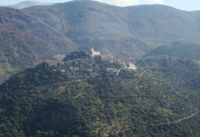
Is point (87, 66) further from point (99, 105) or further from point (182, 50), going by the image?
point (182, 50)

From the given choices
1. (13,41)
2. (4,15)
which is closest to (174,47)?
(13,41)

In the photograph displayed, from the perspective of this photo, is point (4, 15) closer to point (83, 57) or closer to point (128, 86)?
point (83, 57)

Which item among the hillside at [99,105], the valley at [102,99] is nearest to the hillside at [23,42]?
the valley at [102,99]

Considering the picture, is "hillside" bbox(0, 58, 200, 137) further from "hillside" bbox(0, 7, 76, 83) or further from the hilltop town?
"hillside" bbox(0, 7, 76, 83)

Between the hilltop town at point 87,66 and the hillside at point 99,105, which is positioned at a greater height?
the hilltop town at point 87,66

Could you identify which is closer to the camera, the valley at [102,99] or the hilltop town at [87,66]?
the valley at [102,99]

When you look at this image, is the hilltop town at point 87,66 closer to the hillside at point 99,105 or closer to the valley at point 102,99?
the valley at point 102,99
